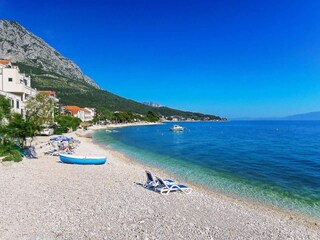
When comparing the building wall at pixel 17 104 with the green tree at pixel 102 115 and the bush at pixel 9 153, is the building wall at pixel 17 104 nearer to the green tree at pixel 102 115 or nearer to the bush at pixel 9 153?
the bush at pixel 9 153

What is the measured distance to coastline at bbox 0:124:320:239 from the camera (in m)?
9.78

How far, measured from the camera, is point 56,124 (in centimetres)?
6444

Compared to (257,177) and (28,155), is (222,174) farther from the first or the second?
(28,155)

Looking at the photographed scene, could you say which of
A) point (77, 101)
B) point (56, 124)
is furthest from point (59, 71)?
point (56, 124)

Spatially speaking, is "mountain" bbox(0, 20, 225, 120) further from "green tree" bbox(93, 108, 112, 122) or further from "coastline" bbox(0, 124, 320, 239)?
"coastline" bbox(0, 124, 320, 239)

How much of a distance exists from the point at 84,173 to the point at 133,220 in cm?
1089

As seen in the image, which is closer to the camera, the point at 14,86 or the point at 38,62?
the point at 14,86

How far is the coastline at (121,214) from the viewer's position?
32.1 feet

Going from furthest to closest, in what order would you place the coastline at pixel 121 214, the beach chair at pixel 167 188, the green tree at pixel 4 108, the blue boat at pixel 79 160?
the green tree at pixel 4 108
the blue boat at pixel 79 160
the beach chair at pixel 167 188
the coastline at pixel 121 214

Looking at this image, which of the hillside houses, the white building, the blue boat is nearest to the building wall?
the white building

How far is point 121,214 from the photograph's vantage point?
38.1ft

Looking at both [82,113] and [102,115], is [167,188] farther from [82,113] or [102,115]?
[102,115]

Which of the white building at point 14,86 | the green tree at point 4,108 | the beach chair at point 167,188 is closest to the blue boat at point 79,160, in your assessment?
the green tree at point 4,108

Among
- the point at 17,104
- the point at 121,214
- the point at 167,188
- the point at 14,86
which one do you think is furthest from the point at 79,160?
the point at 14,86
